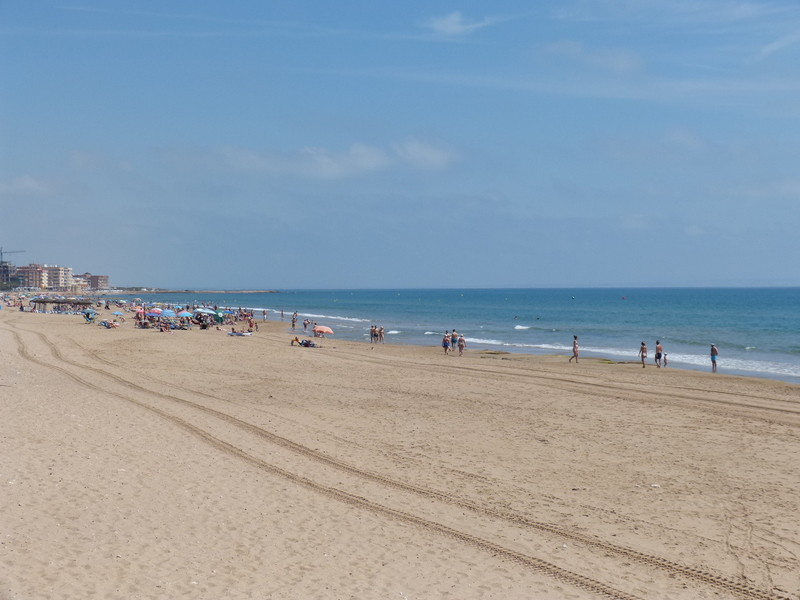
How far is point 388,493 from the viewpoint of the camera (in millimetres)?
9031

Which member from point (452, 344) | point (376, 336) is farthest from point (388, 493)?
point (376, 336)

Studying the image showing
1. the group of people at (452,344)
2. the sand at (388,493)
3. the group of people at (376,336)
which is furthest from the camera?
the group of people at (376,336)

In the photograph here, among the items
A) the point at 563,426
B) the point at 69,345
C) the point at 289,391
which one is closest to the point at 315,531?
the point at 563,426

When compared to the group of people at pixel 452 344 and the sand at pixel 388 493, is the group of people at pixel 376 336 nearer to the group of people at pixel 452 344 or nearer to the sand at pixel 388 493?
the group of people at pixel 452 344

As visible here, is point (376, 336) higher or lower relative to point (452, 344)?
lower

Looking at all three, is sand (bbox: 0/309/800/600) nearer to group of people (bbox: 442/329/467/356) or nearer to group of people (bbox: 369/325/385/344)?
group of people (bbox: 442/329/467/356)

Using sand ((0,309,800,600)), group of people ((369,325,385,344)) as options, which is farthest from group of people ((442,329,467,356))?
sand ((0,309,800,600))

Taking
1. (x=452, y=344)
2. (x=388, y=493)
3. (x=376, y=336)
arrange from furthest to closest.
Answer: (x=376, y=336)
(x=452, y=344)
(x=388, y=493)

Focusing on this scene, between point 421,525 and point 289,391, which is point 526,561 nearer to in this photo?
point 421,525

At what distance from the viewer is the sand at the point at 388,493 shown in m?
6.38

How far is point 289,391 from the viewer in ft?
58.0

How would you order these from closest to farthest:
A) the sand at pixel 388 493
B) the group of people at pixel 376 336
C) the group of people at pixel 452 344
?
the sand at pixel 388 493 → the group of people at pixel 452 344 → the group of people at pixel 376 336

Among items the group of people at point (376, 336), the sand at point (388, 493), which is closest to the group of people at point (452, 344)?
the group of people at point (376, 336)

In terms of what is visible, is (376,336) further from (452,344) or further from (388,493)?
(388,493)
